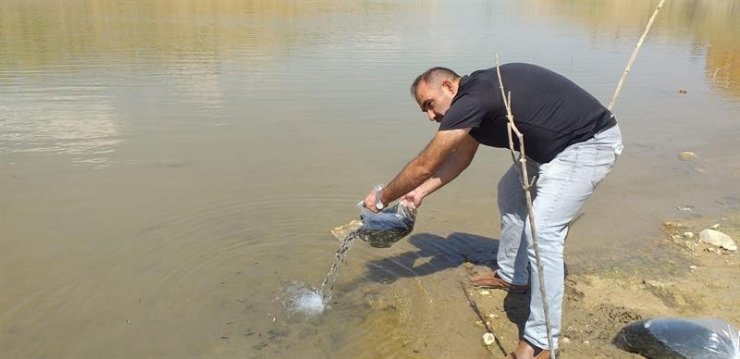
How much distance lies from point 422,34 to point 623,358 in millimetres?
17832

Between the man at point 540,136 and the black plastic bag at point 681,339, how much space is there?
24.5 inches

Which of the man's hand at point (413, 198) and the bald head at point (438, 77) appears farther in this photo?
the man's hand at point (413, 198)

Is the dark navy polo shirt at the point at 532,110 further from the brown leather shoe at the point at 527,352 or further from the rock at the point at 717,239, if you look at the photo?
the rock at the point at 717,239

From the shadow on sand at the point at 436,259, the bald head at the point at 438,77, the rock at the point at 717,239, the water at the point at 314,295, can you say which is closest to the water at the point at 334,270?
the water at the point at 314,295

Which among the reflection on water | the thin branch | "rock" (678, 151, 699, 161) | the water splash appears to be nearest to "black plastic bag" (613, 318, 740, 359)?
the thin branch

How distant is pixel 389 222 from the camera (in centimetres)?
375

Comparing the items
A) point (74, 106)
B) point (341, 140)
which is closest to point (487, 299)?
point (341, 140)

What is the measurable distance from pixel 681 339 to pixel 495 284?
50.5 inches

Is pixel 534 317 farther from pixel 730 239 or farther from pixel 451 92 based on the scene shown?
pixel 730 239

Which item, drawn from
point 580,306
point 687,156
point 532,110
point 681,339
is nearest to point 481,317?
point 580,306

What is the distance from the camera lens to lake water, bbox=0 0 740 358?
3812mm

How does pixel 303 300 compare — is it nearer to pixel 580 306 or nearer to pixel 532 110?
pixel 580 306

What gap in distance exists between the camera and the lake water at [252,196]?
3812 millimetres

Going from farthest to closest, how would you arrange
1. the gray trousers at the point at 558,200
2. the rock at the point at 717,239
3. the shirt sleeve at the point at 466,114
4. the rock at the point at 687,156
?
the rock at the point at 687,156 → the rock at the point at 717,239 → the gray trousers at the point at 558,200 → the shirt sleeve at the point at 466,114
